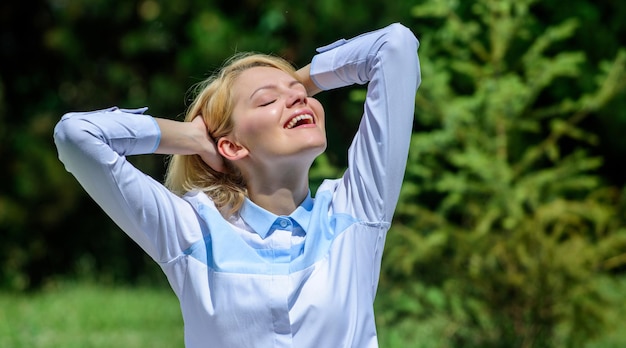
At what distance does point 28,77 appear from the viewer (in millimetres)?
10109

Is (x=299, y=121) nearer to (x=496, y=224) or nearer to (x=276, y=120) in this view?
(x=276, y=120)

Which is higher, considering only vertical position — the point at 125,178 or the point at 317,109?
the point at 317,109

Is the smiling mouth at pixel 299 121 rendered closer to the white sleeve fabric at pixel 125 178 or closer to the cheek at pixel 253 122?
the cheek at pixel 253 122

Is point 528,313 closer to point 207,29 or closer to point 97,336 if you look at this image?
point 97,336

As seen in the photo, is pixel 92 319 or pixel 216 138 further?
pixel 92 319

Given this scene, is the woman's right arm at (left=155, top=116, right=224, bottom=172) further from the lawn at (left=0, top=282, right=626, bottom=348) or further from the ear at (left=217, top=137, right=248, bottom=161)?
the lawn at (left=0, top=282, right=626, bottom=348)

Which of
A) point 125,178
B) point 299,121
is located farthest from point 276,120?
point 125,178

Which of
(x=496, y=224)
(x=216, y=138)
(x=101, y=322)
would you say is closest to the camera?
(x=216, y=138)

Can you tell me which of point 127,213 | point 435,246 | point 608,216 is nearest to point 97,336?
point 435,246

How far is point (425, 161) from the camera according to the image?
18.0ft

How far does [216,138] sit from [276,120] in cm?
19

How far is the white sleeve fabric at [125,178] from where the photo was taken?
2.00 metres

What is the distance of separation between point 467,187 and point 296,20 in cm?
289

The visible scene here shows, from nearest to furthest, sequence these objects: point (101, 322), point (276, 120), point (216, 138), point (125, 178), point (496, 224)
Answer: point (125, 178) → point (276, 120) → point (216, 138) → point (496, 224) → point (101, 322)
